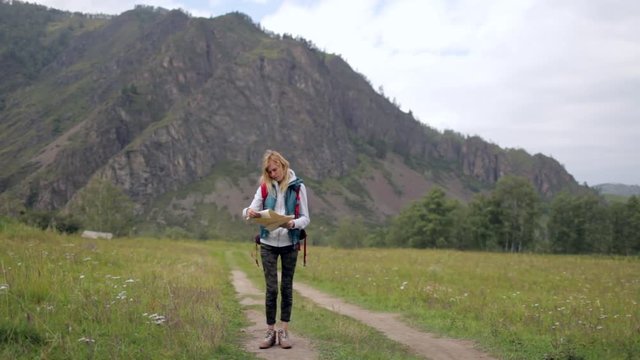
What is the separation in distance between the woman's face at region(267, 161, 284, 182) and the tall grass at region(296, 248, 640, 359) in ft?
17.0

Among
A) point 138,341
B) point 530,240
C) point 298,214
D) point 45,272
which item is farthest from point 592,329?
point 530,240

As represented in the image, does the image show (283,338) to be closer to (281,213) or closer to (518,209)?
(281,213)

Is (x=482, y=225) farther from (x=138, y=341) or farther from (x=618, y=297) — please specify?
(x=138, y=341)

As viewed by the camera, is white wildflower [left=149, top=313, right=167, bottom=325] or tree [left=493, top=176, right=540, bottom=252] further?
tree [left=493, top=176, right=540, bottom=252]

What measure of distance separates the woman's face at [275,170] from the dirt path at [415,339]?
13.1 feet

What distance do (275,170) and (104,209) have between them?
9080 cm

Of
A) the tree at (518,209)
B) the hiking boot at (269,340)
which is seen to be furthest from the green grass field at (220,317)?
the tree at (518,209)

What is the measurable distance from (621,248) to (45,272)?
96836 millimetres

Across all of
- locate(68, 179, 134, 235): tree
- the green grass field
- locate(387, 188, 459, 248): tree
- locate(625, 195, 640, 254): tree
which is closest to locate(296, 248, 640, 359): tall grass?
the green grass field

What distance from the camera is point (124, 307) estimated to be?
891cm

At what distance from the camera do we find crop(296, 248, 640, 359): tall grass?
9.52 meters

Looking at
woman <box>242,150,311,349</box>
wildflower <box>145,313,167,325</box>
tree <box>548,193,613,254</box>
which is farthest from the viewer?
tree <box>548,193,613,254</box>

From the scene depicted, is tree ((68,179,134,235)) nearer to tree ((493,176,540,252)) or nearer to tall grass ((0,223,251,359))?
tree ((493,176,540,252))

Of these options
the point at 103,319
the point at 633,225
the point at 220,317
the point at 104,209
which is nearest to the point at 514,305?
the point at 220,317
